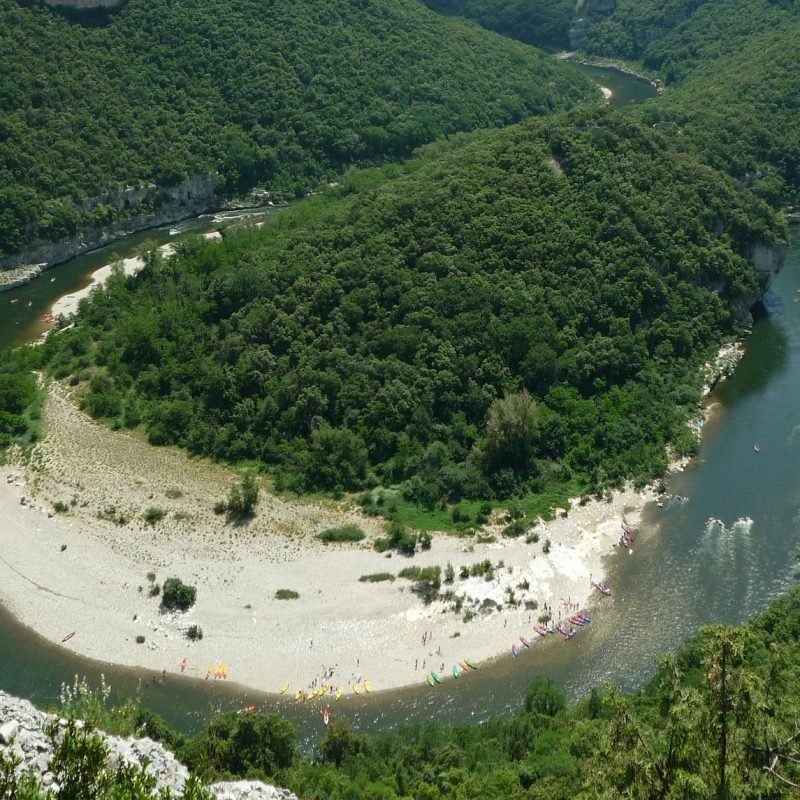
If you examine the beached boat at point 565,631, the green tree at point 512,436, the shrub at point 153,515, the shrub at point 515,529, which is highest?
the green tree at point 512,436

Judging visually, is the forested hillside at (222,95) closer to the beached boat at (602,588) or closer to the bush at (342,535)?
the bush at (342,535)

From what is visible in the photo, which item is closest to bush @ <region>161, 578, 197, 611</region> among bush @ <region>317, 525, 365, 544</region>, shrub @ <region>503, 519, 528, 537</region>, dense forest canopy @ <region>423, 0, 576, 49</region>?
bush @ <region>317, 525, 365, 544</region>

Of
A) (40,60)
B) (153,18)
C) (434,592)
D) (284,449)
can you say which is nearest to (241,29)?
(153,18)

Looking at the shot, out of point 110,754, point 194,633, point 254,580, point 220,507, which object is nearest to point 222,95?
point 220,507

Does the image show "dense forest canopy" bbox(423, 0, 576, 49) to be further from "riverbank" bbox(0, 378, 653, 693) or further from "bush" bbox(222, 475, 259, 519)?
"bush" bbox(222, 475, 259, 519)

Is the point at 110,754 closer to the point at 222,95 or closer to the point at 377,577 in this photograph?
the point at 377,577

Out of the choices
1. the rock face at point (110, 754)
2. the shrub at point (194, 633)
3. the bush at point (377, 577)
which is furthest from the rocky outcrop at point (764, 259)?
the rock face at point (110, 754)
